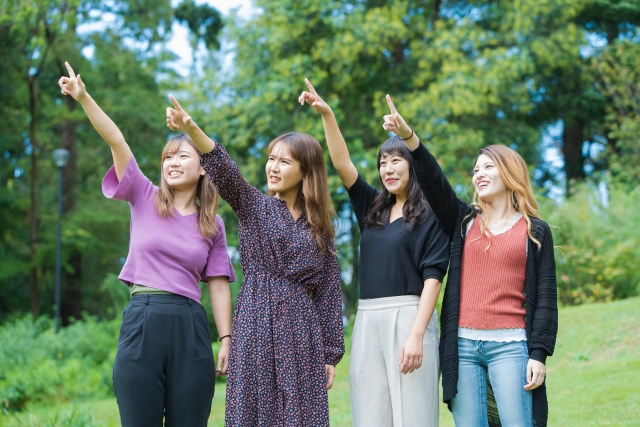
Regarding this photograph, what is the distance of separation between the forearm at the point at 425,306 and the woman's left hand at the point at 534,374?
482 millimetres

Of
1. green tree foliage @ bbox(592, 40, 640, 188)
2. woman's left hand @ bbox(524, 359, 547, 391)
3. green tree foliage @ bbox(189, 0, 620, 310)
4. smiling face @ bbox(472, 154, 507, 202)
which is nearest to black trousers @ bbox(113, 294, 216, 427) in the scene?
woman's left hand @ bbox(524, 359, 547, 391)

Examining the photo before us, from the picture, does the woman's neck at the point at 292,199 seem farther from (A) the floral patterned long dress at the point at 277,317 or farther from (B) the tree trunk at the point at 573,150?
(B) the tree trunk at the point at 573,150

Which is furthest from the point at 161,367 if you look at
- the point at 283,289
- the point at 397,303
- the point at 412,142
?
the point at 412,142

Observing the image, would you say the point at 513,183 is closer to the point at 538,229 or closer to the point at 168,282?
the point at 538,229

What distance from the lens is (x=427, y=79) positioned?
544 inches

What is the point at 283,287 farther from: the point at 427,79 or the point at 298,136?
the point at 427,79

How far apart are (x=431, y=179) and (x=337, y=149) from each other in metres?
0.49

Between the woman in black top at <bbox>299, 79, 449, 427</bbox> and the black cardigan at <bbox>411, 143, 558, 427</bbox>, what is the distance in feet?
0.26

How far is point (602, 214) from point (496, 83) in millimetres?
2891

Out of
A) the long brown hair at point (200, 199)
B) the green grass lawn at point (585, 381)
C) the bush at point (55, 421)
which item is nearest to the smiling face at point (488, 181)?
the long brown hair at point (200, 199)

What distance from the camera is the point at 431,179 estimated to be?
10.8 ft

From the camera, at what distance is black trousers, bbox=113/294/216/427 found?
116 inches

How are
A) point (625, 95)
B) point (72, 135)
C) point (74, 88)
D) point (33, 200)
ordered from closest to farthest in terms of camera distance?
point (74, 88), point (625, 95), point (33, 200), point (72, 135)

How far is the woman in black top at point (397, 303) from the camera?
3.25 m
